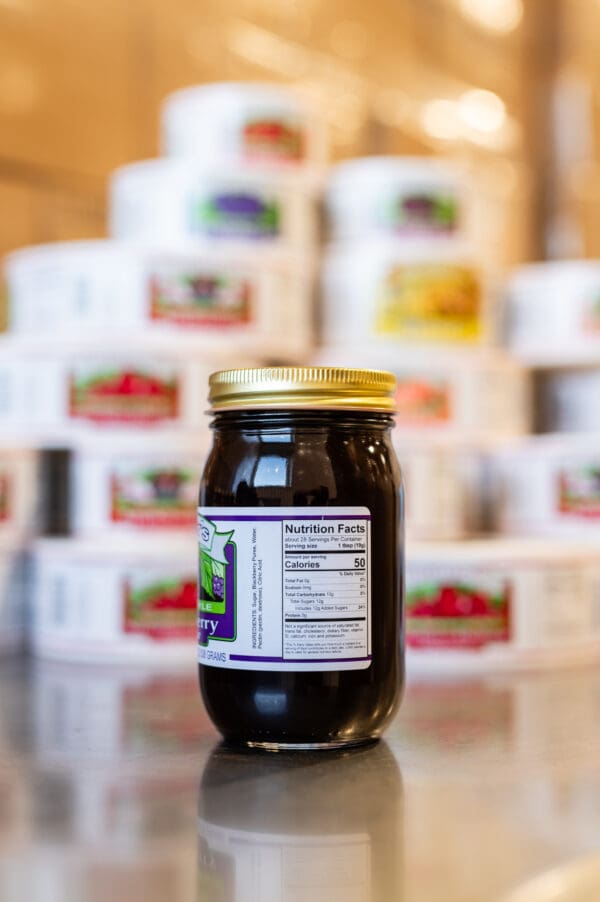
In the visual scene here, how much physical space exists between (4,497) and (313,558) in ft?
2.25

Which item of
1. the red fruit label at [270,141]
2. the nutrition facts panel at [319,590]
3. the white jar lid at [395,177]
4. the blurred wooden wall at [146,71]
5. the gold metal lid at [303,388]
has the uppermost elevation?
the blurred wooden wall at [146,71]

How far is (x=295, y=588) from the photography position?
2.48ft

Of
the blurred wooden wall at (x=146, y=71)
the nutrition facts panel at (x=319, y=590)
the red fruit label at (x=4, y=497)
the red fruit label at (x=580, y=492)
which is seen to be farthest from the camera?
the blurred wooden wall at (x=146, y=71)

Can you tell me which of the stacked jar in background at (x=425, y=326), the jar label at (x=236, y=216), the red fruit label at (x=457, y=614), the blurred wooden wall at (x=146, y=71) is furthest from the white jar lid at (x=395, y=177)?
the red fruit label at (x=457, y=614)

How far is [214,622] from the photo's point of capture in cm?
79

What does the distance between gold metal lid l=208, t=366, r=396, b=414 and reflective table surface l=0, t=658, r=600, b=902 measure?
0.23 meters

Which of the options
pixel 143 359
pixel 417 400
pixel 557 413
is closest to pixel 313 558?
pixel 143 359

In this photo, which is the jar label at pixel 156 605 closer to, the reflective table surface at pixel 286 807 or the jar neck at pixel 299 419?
the reflective table surface at pixel 286 807

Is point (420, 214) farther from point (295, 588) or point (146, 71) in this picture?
point (295, 588)

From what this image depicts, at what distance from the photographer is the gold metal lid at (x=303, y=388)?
770mm

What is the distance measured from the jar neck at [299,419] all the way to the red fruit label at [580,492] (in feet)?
2.42

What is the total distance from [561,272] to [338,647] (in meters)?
1.04

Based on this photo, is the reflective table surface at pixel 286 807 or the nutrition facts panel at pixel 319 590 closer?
the reflective table surface at pixel 286 807

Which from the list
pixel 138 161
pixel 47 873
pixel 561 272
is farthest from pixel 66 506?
pixel 47 873
